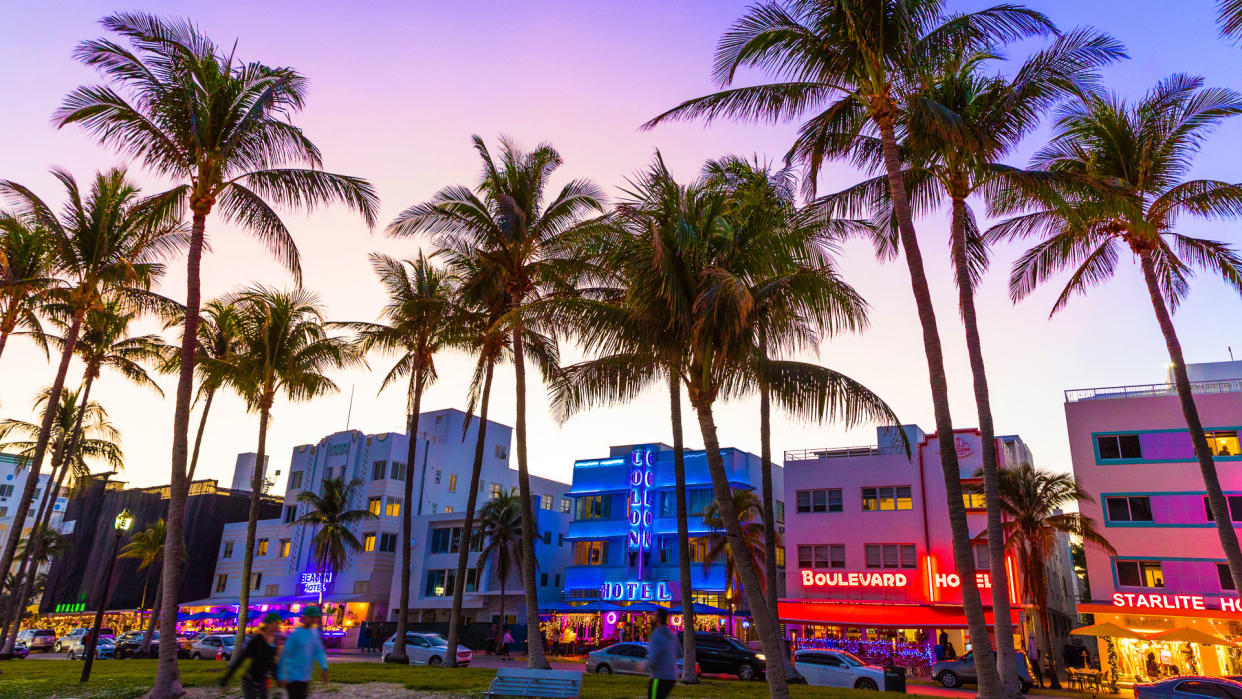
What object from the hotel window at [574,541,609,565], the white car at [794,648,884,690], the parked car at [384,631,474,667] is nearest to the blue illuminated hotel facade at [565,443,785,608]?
the hotel window at [574,541,609,565]

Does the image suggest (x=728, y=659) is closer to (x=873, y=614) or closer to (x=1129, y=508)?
(x=873, y=614)

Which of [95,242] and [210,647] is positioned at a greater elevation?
[95,242]

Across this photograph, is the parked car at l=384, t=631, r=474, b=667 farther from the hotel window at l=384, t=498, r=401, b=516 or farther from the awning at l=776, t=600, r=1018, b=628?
the hotel window at l=384, t=498, r=401, b=516

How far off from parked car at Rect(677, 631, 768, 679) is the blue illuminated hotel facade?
15.0 m

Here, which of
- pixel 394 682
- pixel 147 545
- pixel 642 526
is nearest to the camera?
pixel 394 682

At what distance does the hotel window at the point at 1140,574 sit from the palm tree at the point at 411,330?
93.3 feet

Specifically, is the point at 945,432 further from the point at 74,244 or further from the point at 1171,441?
the point at 1171,441

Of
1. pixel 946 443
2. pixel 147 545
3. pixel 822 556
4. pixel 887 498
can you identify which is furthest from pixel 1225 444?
pixel 147 545

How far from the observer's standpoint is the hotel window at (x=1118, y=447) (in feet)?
118

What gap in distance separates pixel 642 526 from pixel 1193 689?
30041mm

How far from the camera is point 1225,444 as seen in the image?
34250 mm

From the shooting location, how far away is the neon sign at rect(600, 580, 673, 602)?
150ft

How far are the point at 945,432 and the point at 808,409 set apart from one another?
249cm

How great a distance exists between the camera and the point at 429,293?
104 ft
